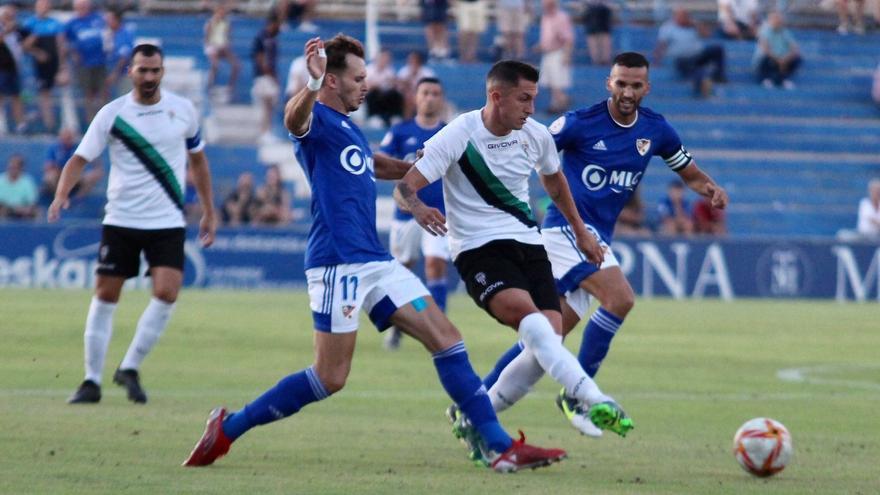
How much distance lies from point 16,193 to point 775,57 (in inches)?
624

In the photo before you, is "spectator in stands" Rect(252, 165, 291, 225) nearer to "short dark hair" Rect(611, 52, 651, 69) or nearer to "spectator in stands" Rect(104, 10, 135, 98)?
"spectator in stands" Rect(104, 10, 135, 98)

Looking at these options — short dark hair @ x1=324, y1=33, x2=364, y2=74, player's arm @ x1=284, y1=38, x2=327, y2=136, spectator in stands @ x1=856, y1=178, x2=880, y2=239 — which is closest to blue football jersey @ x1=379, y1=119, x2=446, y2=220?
short dark hair @ x1=324, y1=33, x2=364, y2=74

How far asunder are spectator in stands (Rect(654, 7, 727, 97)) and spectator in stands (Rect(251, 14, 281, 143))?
791cm

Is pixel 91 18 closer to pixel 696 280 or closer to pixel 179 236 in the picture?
pixel 696 280

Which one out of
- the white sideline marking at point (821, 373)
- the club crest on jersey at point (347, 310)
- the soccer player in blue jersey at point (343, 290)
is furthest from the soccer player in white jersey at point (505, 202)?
the white sideline marking at point (821, 373)

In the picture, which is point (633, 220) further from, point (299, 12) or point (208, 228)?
point (208, 228)

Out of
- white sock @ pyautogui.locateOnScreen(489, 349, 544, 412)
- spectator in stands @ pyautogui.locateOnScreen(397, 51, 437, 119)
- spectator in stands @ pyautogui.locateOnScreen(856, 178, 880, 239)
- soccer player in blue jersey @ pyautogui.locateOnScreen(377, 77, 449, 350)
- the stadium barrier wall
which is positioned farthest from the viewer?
spectator in stands @ pyautogui.locateOnScreen(397, 51, 437, 119)

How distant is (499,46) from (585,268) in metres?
22.6

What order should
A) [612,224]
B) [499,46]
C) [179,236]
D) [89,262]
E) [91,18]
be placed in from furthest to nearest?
[499,46] → [91,18] → [89,262] → [179,236] → [612,224]

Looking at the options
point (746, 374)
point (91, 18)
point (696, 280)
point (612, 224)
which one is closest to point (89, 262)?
point (91, 18)

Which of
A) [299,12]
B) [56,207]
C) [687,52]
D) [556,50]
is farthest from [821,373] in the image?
[299,12]

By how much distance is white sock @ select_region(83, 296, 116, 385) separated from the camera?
39.2ft

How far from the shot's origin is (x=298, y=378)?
8.83m

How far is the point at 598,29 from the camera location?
3375 cm
